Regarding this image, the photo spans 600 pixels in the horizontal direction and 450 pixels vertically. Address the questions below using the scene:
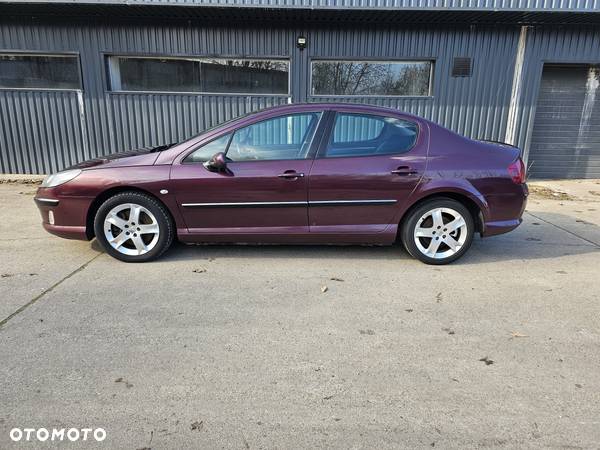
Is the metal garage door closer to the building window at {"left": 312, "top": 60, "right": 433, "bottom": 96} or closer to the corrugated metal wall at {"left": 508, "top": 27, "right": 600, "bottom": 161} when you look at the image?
the corrugated metal wall at {"left": 508, "top": 27, "right": 600, "bottom": 161}

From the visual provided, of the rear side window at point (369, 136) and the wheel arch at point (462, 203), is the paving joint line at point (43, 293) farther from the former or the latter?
the wheel arch at point (462, 203)

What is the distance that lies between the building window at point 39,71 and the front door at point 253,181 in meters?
6.70

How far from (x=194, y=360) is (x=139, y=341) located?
1.58 ft

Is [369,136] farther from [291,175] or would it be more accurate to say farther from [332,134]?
[291,175]

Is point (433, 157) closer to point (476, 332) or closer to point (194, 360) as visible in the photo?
point (476, 332)

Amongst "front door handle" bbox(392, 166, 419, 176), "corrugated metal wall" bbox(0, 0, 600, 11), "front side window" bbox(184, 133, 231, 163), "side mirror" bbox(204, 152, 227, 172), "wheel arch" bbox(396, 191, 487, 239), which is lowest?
"wheel arch" bbox(396, 191, 487, 239)

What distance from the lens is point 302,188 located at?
13.8ft

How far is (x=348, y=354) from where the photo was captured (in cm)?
278

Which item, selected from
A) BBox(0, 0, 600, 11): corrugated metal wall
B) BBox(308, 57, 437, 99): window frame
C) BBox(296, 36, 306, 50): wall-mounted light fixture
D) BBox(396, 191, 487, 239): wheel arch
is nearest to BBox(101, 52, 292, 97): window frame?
BBox(296, 36, 306, 50): wall-mounted light fixture

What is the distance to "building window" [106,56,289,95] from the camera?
921 centimetres

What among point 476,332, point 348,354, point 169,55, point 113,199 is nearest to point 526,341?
point 476,332

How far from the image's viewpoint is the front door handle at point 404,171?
13.8ft

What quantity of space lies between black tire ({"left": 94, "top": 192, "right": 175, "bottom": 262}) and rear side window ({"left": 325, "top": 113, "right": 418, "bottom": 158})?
5.82 ft

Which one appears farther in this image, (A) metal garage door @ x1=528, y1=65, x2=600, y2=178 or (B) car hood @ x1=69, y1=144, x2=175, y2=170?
(A) metal garage door @ x1=528, y1=65, x2=600, y2=178
